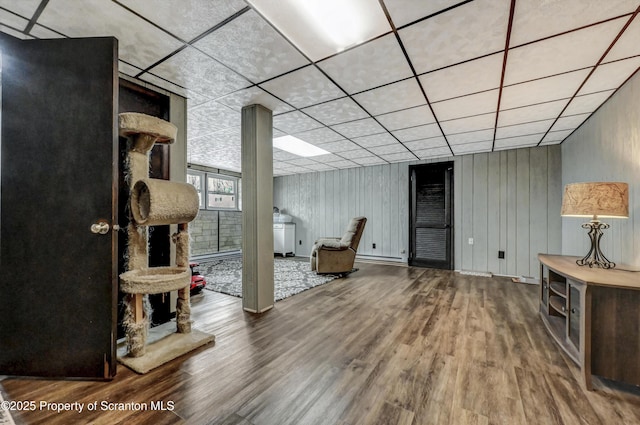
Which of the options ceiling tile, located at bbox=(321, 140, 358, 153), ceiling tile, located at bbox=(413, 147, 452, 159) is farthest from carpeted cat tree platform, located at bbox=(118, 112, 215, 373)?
ceiling tile, located at bbox=(413, 147, 452, 159)

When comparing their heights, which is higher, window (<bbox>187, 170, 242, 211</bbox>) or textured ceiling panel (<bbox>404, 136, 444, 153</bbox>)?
textured ceiling panel (<bbox>404, 136, 444, 153</bbox>)

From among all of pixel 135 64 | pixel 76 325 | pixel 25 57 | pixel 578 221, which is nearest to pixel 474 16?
pixel 135 64

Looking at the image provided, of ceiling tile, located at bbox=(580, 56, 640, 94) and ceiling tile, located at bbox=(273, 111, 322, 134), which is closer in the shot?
ceiling tile, located at bbox=(580, 56, 640, 94)

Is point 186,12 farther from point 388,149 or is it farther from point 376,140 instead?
point 388,149

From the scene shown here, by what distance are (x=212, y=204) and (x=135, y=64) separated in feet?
15.7

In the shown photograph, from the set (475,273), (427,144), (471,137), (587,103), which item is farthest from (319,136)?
(475,273)

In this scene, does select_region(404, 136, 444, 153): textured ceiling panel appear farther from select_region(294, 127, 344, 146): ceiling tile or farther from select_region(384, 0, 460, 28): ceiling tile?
select_region(384, 0, 460, 28): ceiling tile

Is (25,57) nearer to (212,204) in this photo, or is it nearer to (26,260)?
(26,260)

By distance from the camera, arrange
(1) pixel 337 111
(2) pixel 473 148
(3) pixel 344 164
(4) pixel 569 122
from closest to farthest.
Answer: (1) pixel 337 111, (4) pixel 569 122, (2) pixel 473 148, (3) pixel 344 164

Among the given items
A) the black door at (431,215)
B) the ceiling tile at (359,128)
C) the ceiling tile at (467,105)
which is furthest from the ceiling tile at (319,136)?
the black door at (431,215)

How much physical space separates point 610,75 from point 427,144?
2269 millimetres

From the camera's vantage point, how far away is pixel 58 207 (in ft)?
5.40

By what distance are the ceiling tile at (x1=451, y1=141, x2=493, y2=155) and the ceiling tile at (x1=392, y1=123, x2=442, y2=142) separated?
95cm

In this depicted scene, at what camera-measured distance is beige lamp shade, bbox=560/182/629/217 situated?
6.30 feet
